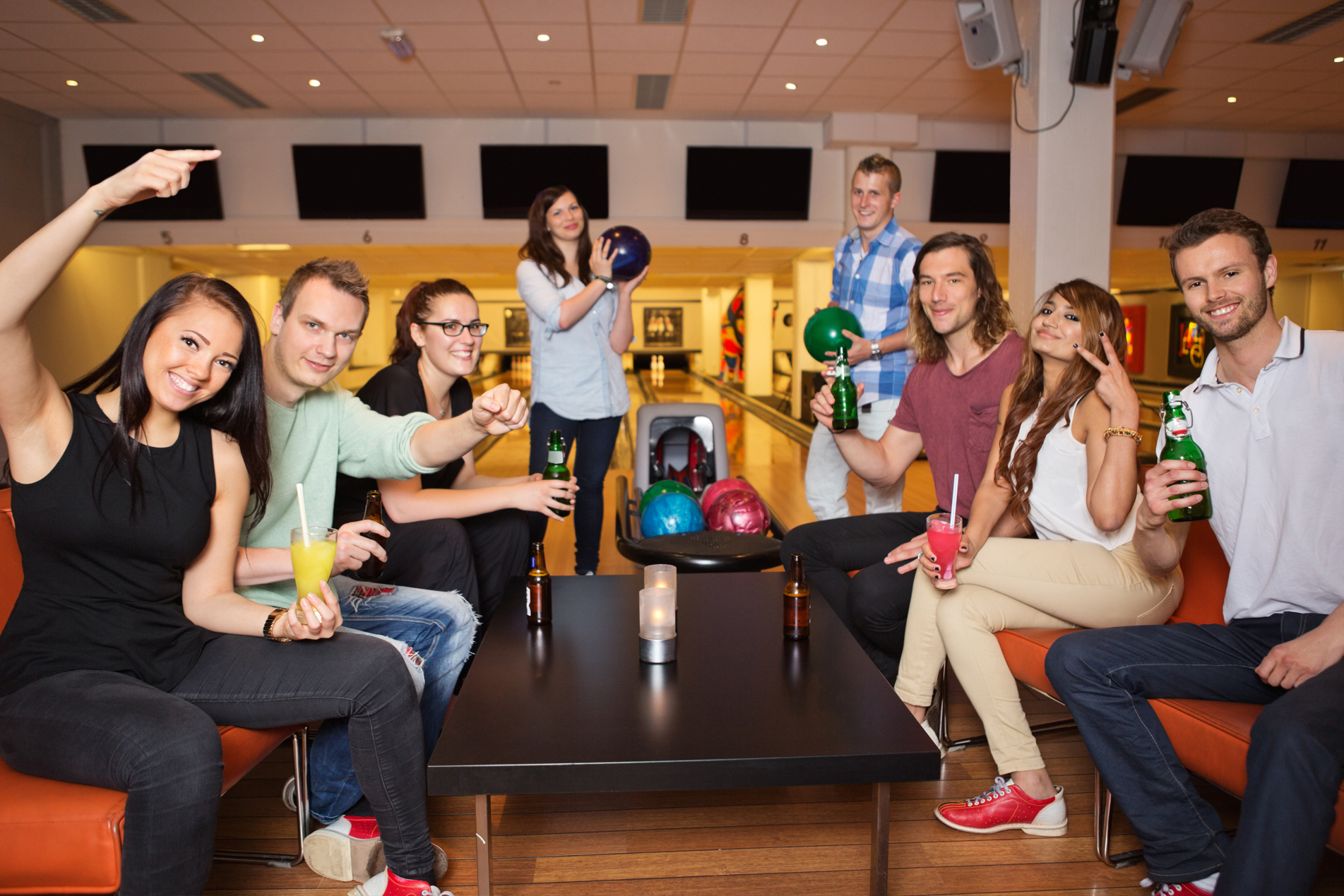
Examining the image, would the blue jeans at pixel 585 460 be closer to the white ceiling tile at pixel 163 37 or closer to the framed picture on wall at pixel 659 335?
the white ceiling tile at pixel 163 37

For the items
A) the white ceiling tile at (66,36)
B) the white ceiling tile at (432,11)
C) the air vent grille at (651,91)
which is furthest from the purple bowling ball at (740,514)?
the white ceiling tile at (66,36)

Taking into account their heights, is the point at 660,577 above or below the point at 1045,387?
below

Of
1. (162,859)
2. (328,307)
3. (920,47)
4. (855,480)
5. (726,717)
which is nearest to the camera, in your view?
(162,859)

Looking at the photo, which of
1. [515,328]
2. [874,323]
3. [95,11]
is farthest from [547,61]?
[515,328]

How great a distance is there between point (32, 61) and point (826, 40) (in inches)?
181

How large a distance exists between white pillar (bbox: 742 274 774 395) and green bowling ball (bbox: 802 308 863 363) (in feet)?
30.9

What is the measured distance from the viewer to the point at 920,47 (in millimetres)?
5094

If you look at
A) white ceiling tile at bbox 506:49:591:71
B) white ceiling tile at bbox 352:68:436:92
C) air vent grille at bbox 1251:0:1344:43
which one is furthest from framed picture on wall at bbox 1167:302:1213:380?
white ceiling tile at bbox 352:68:436:92

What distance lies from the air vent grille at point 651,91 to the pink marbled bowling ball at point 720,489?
3581 millimetres

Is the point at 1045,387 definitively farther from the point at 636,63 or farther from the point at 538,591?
the point at 636,63

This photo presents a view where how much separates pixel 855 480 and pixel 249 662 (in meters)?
4.91

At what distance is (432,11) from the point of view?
4.53m

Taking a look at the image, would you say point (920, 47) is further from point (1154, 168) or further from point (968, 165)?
point (1154, 168)

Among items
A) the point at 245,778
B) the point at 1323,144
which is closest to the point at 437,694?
the point at 245,778
